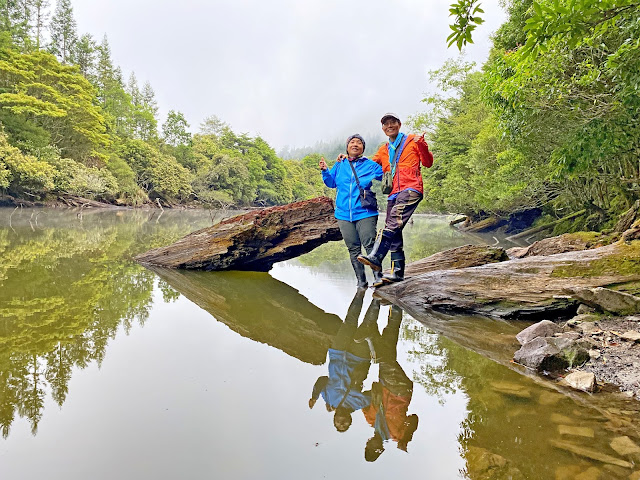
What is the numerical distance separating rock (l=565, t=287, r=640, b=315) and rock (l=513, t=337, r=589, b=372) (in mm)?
1299

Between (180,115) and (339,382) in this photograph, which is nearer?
(339,382)

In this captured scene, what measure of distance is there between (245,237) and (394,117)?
11.1ft

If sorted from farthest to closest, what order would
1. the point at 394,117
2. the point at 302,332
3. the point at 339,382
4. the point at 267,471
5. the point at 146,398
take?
the point at 394,117, the point at 302,332, the point at 339,382, the point at 146,398, the point at 267,471

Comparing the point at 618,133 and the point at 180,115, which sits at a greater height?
the point at 180,115

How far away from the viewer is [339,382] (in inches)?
107

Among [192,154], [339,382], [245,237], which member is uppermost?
[192,154]

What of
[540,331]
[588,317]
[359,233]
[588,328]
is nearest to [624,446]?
[540,331]

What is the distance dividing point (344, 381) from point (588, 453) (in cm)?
142

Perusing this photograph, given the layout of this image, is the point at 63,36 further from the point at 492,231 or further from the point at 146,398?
the point at 146,398

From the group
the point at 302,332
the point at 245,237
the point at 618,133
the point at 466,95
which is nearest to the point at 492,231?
the point at 466,95

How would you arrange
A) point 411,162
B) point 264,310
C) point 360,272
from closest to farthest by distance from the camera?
point 264,310, point 411,162, point 360,272

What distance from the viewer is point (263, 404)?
2.35 meters

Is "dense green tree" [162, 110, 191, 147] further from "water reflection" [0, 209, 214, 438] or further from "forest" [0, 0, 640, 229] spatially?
"water reflection" [0, 209, 214, 438]

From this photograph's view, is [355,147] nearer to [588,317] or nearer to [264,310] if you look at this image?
[264,310]
